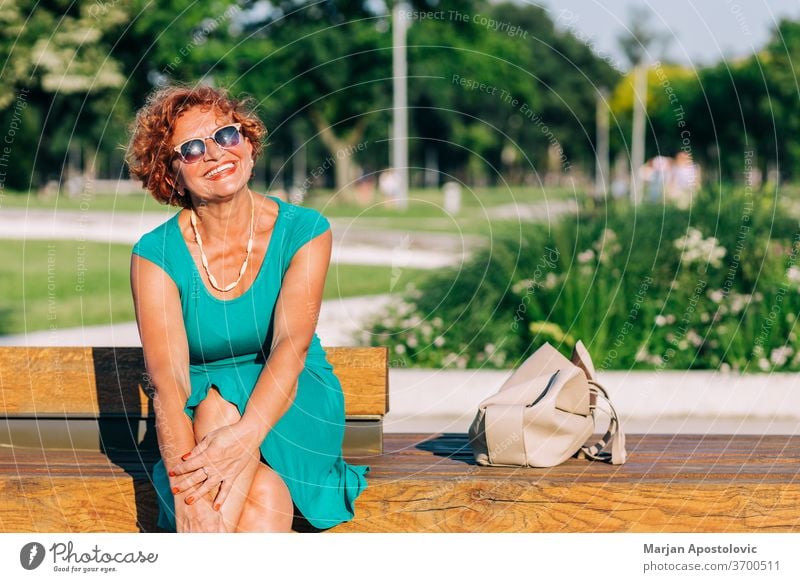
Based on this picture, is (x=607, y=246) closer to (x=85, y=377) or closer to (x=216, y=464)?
(x=85, y=377)

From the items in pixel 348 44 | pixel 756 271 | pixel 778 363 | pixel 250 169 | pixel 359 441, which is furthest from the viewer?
pixel 348 44

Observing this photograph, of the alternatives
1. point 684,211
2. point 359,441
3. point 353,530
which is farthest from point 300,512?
point 684,211

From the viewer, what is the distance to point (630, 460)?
12.1 feet

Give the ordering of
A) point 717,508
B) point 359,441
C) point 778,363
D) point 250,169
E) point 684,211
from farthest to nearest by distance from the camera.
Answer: point 684,211, point 778,363, point 359,441, point 250,169, point 717,508

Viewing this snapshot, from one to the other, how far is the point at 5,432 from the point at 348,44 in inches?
1017

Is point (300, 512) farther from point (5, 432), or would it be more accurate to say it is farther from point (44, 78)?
point (44, 78)

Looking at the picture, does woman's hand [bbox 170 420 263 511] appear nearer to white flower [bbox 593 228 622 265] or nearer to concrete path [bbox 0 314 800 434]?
concrete path [bbox 0 314 800 434]

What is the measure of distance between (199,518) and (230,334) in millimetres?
560

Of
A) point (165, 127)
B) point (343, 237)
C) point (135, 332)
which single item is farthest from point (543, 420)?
point (343, 237)

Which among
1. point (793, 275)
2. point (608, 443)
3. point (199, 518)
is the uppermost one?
point (793, 275)

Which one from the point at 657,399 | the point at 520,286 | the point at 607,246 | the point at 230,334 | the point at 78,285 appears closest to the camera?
the point at 230,334

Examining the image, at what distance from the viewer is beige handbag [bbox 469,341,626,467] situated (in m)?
3.52

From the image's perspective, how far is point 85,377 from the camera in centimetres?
393
